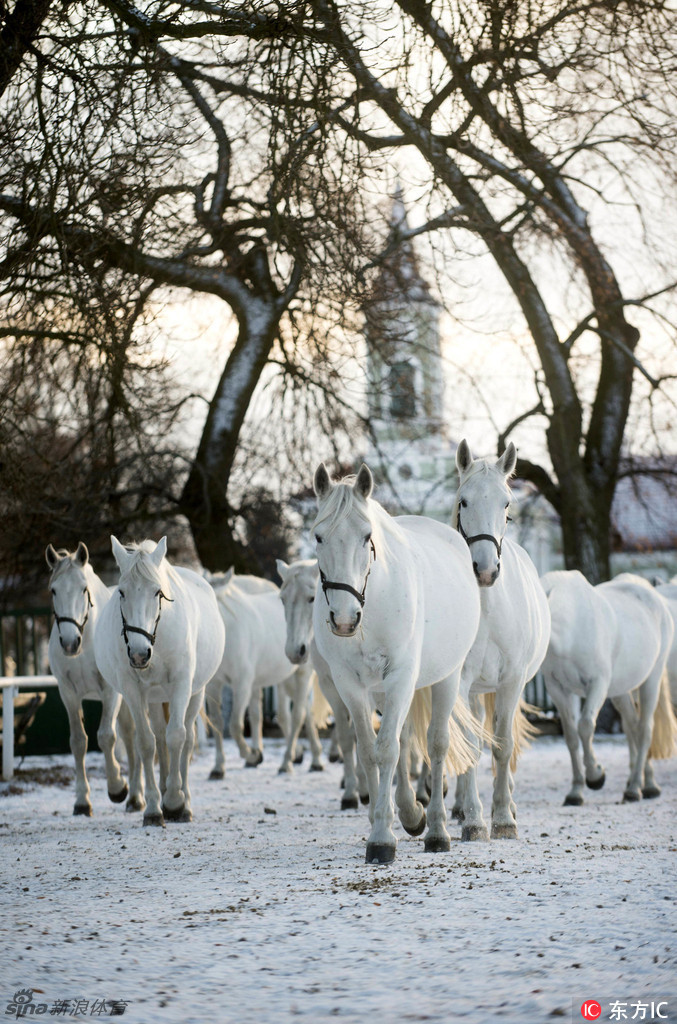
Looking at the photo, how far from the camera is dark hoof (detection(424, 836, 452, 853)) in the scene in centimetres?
675

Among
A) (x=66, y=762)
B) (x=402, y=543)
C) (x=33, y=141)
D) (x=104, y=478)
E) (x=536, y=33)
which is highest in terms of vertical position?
(x=536, y=33)

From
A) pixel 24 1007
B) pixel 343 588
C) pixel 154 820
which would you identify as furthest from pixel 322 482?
pixel 154 820

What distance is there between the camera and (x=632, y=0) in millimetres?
7875

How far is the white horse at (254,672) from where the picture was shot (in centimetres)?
1254

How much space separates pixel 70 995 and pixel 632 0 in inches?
290

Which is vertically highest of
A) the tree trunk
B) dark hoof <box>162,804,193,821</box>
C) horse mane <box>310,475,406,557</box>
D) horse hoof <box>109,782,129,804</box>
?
the tree trunk

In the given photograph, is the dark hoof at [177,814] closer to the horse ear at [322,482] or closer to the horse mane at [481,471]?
the horse mane at [481,471]

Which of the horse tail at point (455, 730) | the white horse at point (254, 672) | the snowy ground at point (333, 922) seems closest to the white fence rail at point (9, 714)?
the white horse at point (254, 672)

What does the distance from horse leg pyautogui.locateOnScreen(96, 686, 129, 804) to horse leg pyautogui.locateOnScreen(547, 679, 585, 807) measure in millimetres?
3947

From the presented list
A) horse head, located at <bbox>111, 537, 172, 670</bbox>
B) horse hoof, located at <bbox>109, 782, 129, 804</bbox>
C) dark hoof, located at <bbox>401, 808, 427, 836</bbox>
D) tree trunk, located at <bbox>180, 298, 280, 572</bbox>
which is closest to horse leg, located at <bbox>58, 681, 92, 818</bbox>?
horse hoof, located at <bbox>109, 782, 129, 804</bbox>

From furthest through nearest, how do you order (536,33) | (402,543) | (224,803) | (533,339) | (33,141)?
(533,339) → (224,803) → (536,33) → (33,141) → (402,543)

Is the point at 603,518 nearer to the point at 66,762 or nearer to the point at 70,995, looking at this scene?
the point at 66,762

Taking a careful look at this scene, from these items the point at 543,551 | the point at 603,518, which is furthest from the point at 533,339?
the point at 543,551

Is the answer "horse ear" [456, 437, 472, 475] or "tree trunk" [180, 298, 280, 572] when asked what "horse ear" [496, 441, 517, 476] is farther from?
"tree trunk" [180, 298, 280, 572]
